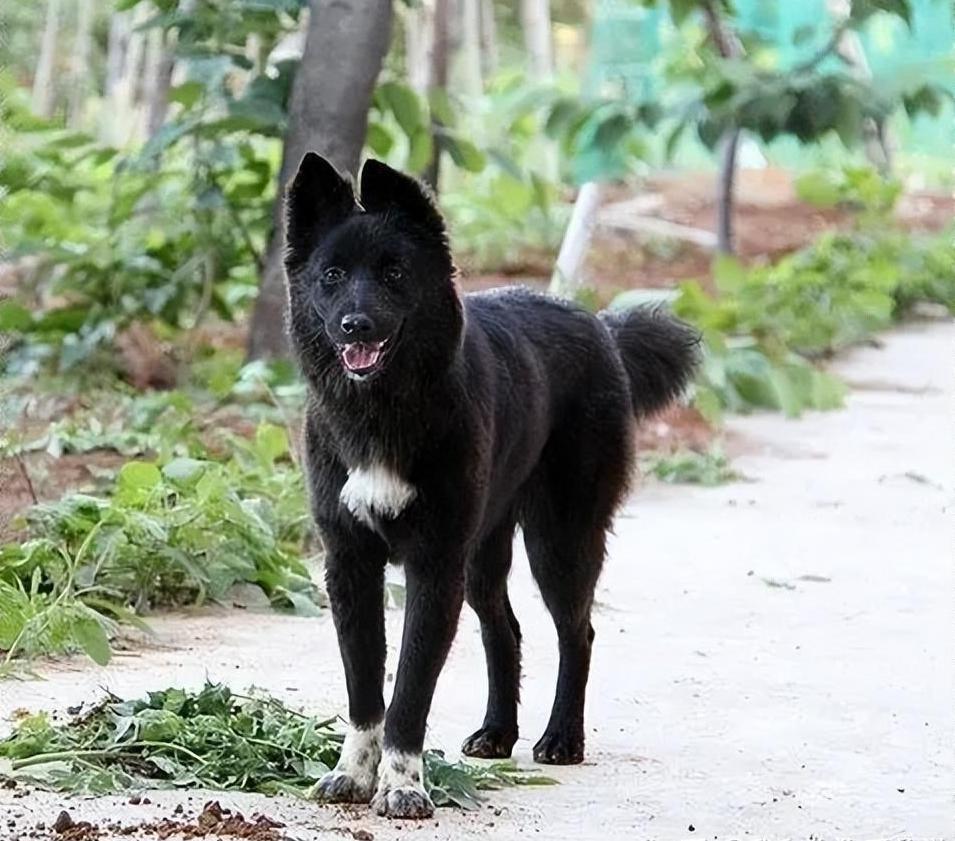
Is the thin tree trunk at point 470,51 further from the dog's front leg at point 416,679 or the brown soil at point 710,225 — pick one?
the dog's front leg at point 416,679

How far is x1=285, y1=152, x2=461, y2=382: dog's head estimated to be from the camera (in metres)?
4.07

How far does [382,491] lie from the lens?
419cm

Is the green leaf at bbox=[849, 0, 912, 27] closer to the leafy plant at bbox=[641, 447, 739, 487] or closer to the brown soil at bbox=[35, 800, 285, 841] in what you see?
the leafy plant at bbox=[641, 447, 739, 487]

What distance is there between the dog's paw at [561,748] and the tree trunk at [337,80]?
4897mm

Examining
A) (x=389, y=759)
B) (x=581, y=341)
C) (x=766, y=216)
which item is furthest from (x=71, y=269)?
(x=766, y=216)

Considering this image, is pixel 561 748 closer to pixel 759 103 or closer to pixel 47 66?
pixel 759 103

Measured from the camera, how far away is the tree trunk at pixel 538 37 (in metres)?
21.1

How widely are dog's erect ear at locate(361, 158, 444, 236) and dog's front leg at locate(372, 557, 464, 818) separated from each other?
2.58 feet

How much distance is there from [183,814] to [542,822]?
806 mm

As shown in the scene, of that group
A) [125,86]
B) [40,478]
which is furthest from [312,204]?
[125,86]

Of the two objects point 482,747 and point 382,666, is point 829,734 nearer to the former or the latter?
point 482,747

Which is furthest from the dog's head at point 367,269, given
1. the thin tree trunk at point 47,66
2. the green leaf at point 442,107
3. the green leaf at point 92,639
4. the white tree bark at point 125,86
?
the thin tree trunk at point 47,66

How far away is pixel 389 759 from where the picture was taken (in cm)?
412

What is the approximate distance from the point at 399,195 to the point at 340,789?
137cm
